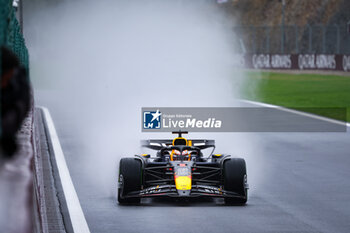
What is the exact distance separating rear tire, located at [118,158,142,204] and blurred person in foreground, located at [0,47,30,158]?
254 inches

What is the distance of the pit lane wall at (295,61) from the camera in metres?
51.2

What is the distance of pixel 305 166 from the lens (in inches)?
541

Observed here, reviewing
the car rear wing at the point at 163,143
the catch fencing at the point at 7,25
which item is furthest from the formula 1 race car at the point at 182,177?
the catch fencing at the point at 7,25

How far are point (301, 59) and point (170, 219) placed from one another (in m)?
49.6

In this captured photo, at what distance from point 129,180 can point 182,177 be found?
670 mm

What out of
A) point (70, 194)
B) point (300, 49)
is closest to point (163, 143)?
point (70, 194)

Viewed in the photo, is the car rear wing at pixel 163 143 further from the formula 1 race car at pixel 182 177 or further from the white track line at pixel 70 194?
the white track line at pixel 70 194

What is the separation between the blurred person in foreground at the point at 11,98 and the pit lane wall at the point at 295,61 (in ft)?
153

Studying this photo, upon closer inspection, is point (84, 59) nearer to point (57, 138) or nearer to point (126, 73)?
point (126, 73)

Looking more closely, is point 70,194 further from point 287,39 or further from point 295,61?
point 287,39

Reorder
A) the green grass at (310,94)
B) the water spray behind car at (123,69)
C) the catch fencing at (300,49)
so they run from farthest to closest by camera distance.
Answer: the catch fencing at (300,49)
the green grass at (310,94)
the water spray behind car at (123,69)

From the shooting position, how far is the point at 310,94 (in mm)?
36438

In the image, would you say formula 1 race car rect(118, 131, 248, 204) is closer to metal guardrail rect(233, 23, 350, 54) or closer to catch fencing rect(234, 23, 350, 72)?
catch fencing rect(234, 23, 350, 72)

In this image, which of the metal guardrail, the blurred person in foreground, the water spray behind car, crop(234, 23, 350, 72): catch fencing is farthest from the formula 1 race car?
the metal guardrail
